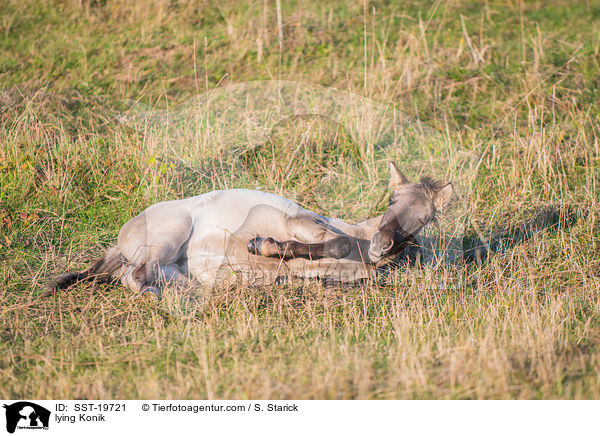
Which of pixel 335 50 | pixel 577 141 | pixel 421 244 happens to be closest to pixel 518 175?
pixel 577 141

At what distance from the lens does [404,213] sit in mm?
4918

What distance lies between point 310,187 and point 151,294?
272 cm

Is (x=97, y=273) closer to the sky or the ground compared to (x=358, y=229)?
closer to the ground

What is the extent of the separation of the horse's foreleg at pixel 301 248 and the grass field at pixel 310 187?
1.10 feet

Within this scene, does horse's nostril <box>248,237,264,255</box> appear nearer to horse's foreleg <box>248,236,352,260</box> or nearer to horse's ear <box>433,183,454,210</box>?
horse's foreleg <box>248,236,352,260</box>

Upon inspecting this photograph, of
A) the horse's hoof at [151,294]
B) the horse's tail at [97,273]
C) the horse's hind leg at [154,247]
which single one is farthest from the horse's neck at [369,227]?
the horse's tail at [97,273]

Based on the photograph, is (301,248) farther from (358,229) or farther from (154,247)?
(154,247)

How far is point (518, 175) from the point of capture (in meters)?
6.73

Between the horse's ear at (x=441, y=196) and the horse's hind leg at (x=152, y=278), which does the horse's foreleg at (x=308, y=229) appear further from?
the horse's hind leg at (x=152, y=278)

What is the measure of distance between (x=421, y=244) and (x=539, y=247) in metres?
1.11
